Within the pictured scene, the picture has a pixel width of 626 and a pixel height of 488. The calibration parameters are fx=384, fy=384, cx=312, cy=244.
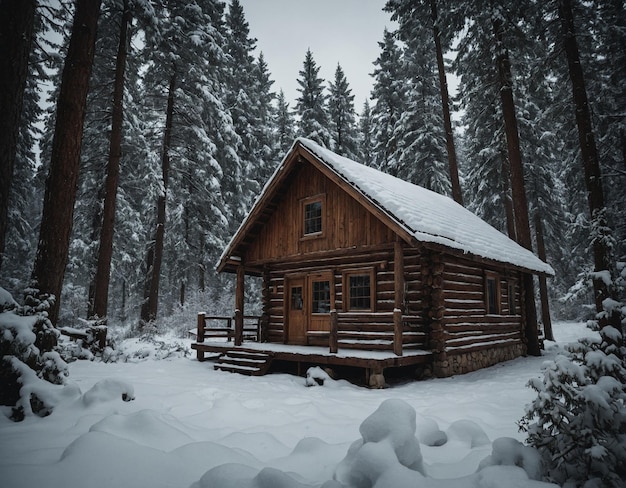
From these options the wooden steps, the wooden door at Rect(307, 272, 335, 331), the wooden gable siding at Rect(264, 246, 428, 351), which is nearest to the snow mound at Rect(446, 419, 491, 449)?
the wooden gable siding at Rect(264, 246, 428, 351)

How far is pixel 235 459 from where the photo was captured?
13.0ft

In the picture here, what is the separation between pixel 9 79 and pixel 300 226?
912cm

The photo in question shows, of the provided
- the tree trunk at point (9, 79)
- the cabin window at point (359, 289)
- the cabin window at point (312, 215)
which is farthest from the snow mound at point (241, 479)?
the cabin window at point (312, 215)

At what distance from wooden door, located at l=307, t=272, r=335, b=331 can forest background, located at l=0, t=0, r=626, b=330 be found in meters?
7.15

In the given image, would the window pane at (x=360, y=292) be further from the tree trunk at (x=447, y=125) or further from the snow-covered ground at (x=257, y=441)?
the tree trunk at (x=447, y=125)

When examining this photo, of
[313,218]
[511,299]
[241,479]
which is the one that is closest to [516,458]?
[241,479]

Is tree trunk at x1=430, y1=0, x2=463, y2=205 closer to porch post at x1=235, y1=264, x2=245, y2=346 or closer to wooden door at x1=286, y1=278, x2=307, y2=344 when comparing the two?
wooden door at x1=286, y1=278, x2=307, y2=344

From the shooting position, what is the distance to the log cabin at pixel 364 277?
10562mm

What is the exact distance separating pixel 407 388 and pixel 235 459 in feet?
20.8

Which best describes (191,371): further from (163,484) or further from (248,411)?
(163,484)

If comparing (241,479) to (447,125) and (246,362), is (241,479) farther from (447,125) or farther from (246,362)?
(447,125)

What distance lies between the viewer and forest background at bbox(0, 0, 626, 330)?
51.3 feet

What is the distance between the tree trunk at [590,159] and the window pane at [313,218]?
8684 mm

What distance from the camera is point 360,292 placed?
12578mm
